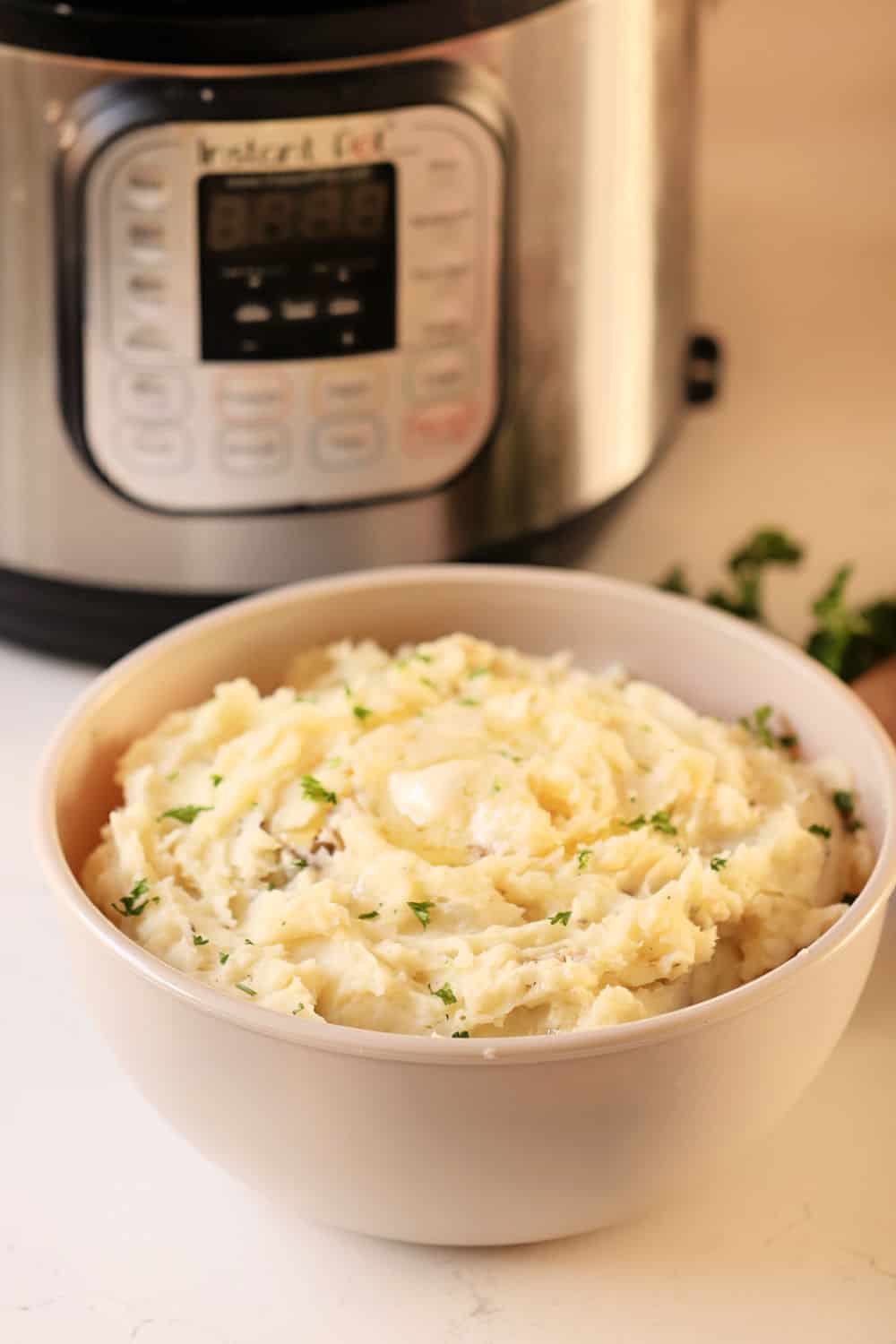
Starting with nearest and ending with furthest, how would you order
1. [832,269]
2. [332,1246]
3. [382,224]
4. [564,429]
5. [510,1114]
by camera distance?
1. [510,1114]
2. [332,1246]
3. [382,224]
4. [564,429]
5. [832,269]

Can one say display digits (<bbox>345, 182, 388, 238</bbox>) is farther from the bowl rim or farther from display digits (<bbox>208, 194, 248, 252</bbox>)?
the bowl rim

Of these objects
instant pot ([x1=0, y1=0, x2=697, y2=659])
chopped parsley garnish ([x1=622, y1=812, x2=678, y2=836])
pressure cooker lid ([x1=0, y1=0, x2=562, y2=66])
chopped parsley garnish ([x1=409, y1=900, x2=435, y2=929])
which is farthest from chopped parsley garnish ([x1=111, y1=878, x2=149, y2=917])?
pressure cooker lid ([x1=0, y1=0, x2=562, y2=66])

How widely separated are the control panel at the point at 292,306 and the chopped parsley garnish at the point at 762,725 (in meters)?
0.27

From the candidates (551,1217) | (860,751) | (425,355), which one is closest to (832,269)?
(425,355)

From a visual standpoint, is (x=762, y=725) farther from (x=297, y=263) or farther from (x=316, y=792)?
(x=297, y=263)

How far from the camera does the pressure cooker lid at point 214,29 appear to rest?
1029 mm

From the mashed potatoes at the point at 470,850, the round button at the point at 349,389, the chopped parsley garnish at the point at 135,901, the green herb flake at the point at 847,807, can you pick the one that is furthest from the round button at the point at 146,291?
the green herb flake at the point at 847,807

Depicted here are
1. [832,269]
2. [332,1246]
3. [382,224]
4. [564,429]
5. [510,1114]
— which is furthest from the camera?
[832,269]

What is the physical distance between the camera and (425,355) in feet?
3.84

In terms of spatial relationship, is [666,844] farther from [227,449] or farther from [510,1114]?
[227,449]

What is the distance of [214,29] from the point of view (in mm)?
1027

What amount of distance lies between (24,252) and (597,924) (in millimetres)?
545

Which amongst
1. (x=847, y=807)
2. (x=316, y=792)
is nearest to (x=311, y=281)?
(x=316, y=792)

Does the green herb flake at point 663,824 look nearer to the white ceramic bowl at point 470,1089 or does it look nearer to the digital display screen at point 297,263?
the white ceramic bowl at point 470,1089
